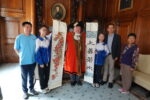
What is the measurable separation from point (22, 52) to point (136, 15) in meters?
3.46

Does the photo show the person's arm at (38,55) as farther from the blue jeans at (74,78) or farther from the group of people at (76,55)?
the blue jeans at (74,78)

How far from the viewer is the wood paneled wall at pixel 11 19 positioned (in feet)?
14.5

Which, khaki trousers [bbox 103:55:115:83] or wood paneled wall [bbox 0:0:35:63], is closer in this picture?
khaki trousers [bbox 103:55:115:83]

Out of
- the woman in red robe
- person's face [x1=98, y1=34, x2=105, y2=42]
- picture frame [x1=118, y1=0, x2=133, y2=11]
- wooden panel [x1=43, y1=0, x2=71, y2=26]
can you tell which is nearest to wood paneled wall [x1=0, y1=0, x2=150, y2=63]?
wooden panel [x1=43, y1=0, x2=71, y2=26]

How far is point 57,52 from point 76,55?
17.7 inches

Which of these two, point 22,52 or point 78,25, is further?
point 78,25

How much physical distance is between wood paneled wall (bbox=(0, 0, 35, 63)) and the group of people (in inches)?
96.4

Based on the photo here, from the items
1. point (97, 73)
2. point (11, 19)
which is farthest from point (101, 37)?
point (11, 19)

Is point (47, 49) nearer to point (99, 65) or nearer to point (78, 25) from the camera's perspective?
point (78, 25)

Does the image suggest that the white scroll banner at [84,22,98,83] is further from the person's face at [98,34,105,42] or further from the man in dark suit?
the man in dark suit

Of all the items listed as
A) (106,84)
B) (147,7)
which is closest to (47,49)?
(106,84)

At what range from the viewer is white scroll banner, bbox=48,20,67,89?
2.55 metres

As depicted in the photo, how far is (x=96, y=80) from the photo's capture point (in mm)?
2977

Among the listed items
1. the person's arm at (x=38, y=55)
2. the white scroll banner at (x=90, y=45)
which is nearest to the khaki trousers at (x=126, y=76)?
the white scroll banner at (x=90, y=45)
